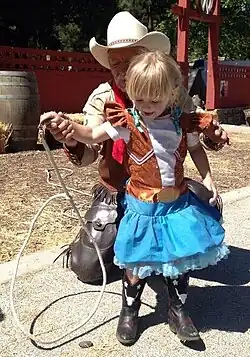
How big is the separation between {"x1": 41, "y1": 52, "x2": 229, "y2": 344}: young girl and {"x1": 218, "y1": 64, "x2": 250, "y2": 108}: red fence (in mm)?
12532

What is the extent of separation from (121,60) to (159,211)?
2.56 ft

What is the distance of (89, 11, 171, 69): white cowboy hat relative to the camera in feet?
9.52

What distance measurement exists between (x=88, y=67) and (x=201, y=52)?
2150cm

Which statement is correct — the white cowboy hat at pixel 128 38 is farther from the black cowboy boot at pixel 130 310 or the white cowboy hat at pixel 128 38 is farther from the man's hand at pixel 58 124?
the black cowboy boot at pixel 130 310

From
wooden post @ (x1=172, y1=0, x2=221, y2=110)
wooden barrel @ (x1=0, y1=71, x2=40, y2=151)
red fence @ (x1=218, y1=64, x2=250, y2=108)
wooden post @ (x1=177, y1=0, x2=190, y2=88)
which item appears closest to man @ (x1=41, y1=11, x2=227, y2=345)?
wooden barrel @ (x1=0, y1=71, x2=40, y2=151)

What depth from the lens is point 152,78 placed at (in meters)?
2.36

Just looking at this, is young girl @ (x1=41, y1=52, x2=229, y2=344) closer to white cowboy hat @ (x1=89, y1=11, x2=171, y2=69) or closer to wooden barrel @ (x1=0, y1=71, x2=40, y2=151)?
white cowboy hat @ (x1=89, y1=11, x2=171, y2=69)

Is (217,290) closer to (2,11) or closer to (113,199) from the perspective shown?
(113,199)

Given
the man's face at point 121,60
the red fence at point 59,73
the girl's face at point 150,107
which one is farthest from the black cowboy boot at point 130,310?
the red fence at point 59,73

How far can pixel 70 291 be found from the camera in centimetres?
312

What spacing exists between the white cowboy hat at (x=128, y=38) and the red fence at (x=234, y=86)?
39.4ft

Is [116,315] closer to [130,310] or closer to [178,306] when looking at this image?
[130,310]

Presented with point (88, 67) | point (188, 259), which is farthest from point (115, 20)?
point (88, 67)

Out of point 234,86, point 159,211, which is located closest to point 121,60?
point 159,211
